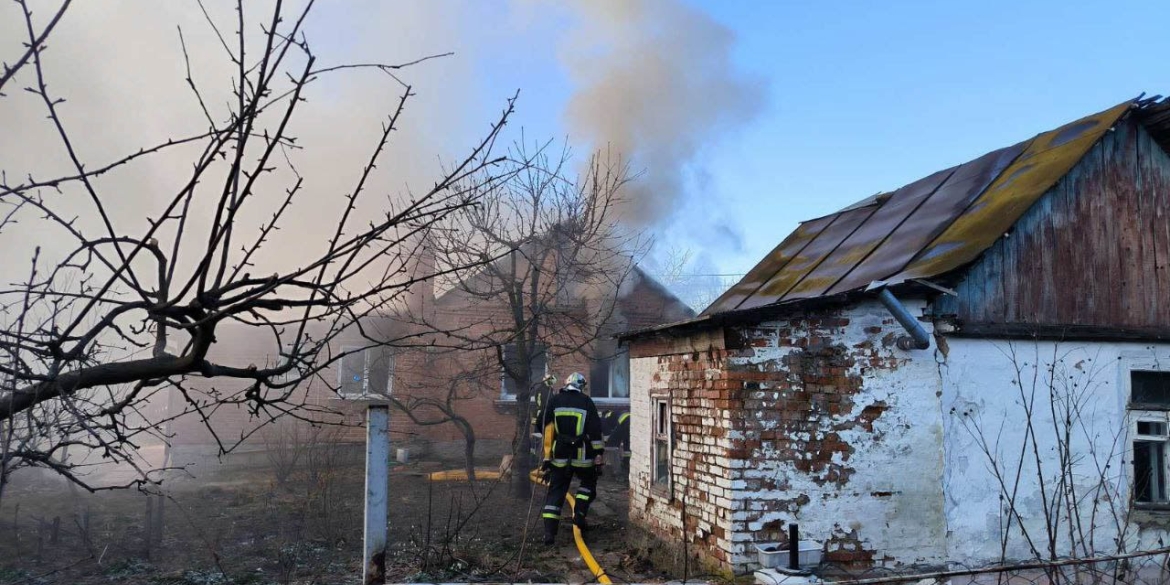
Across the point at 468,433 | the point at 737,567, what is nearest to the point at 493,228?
the point at 468,433

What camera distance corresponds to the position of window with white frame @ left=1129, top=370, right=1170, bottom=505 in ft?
26.1

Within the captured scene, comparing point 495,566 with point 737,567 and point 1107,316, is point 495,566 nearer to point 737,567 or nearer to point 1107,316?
point 737,567

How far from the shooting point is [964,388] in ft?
25.2

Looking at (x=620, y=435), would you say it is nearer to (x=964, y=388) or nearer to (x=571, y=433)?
(x=571, y=433)

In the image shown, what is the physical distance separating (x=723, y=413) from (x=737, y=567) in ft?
4.50

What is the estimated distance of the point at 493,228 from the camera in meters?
13.3

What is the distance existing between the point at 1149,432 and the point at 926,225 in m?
2.97

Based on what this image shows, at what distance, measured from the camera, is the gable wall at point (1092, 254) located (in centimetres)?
791

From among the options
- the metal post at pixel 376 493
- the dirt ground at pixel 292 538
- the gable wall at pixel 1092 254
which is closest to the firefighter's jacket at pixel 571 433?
the dirt ground at pixel 292 538

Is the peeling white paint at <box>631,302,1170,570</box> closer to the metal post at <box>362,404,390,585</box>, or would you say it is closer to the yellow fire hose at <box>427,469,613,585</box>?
the yellow fire hose at <box>427,469,613,585</box>

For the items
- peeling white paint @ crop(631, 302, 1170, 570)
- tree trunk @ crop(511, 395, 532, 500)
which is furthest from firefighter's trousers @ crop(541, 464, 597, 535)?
tree trunk @ crop(511, 395, 532, 500)

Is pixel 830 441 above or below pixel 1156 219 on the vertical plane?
below

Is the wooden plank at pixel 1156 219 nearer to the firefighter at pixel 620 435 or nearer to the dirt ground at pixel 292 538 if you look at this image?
the dirt ground at pixel 292 538

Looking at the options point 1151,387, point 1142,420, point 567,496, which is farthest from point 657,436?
point 1151,387
